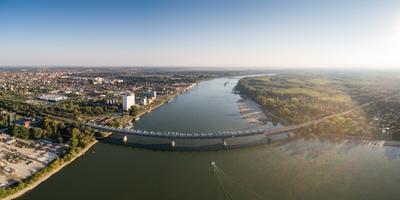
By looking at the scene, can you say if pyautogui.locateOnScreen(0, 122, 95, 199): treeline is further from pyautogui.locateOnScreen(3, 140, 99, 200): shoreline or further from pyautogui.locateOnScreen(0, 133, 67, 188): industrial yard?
pyautogui.locateOnScreen(0, 133, 67, 188): industrial yard

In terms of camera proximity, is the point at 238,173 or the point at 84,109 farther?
the point at 84,109

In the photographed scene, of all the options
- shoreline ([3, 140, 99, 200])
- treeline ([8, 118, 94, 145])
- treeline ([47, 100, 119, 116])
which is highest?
treeline ([47, 100, 119, 116])

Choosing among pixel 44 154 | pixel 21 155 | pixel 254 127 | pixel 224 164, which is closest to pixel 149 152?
pixel 224 164

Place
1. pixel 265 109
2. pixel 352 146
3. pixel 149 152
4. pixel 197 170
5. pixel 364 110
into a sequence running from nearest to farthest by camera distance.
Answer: pixel 197 170 → pixel 149 152 → pixel 352 146 → pixel 364 110 → pixel 265 109

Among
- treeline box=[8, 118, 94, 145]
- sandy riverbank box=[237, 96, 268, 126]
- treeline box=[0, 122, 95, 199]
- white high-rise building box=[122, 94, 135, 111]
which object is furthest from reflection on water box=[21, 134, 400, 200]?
white high-rise building box=[122, 94, 135, 111]

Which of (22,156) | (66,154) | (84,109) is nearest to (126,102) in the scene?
(84,109)

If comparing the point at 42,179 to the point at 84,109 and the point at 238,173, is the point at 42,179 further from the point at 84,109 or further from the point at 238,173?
the point at 84,109

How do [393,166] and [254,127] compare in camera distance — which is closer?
[393,166]

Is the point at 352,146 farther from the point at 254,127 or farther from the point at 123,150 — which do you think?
the point at 123,150

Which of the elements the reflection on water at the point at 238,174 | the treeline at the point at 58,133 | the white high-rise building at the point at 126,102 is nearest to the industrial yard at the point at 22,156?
the treeline at the point at 58,133
